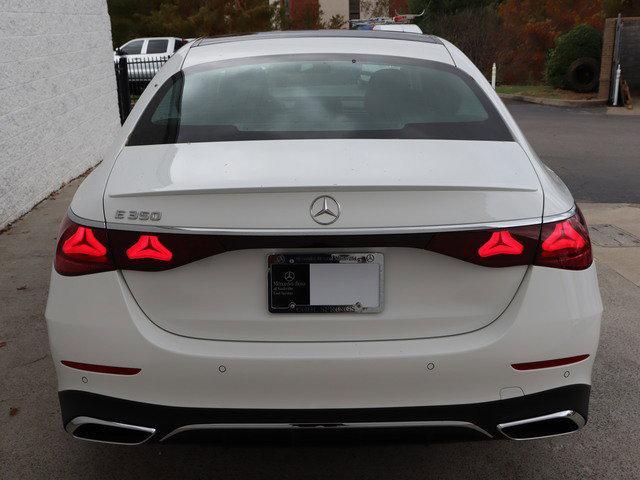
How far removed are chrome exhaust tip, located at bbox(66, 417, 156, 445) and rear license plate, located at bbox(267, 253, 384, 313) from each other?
0.57m

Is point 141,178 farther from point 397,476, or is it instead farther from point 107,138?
point 107,138

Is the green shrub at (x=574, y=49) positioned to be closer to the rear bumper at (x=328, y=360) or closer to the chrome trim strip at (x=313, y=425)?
the rear bumper at (x=328, y=360)

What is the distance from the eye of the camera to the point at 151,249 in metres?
2.46

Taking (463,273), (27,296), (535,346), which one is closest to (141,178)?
(463,273)

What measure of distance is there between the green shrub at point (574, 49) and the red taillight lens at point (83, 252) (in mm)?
22653

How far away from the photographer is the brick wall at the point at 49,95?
26.2 feet

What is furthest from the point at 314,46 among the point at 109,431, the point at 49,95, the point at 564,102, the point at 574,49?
the point at 574,49

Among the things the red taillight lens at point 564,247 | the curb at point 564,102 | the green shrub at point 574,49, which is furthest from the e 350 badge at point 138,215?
the green shrub at point 574,49

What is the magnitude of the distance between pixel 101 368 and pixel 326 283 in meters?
0.76

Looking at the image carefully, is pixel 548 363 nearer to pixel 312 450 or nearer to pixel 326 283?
A: pixel 326 283

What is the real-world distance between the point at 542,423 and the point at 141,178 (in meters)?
1.50

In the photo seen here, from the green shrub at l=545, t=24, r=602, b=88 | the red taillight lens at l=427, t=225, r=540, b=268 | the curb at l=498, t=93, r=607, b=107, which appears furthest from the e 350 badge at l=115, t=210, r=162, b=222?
the green shrub at l=545, t=24, r=602, b=88

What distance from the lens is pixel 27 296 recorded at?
555 cm

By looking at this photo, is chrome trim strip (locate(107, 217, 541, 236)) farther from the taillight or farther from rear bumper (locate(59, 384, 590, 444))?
rear bumper (locate(59, 384, 590, 444))
